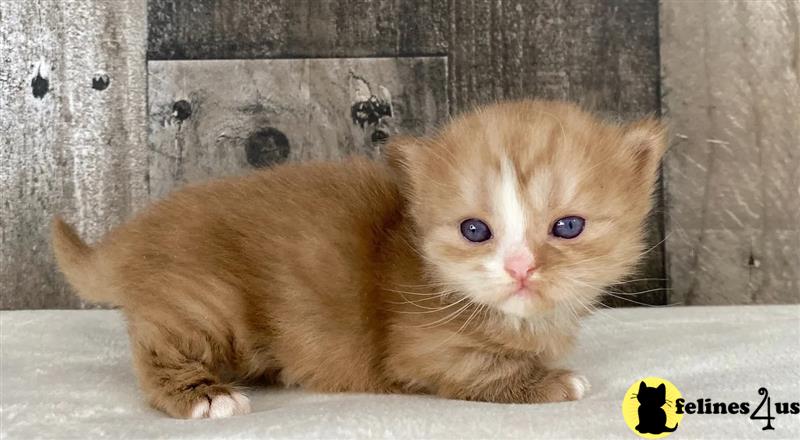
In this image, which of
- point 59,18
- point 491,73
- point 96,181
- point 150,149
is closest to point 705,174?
point 491,73

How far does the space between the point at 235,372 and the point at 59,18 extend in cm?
137

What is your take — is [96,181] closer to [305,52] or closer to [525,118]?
[305,52]

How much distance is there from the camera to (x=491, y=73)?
231 centimetres

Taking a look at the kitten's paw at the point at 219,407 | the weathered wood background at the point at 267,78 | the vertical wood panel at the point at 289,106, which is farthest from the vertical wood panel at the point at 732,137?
the kitten's paw at the point at 219,407

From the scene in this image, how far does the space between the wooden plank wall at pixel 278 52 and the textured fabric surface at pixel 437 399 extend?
17.7 inches

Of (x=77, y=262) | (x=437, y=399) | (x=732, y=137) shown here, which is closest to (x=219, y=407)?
(x=437, y=399)

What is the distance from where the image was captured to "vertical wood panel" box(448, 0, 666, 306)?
2312 millimetres

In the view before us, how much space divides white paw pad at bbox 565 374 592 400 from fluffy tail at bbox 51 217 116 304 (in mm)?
927

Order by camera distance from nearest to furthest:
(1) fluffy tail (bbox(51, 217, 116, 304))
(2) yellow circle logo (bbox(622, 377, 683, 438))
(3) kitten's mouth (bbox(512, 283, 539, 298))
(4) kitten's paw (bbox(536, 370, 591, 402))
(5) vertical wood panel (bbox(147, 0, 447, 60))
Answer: (2) yellow circle logo (bbox(622, 377, 683, 438)), (3) kitten's mouth (bbox(512, 283, 539, 298)), (4) kitten's paw (bbox(536, 370, 591, 402)), (1) fluffy tail (bbox(51, 217, 116, 304)), (5) vertical wood panel (bbox(147, 0, 447, 60))

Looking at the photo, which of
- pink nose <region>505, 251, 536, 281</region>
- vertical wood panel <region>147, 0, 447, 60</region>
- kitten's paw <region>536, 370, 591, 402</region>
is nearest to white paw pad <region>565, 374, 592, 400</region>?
kitten's paw <region>536, 370, 591, 402</region>

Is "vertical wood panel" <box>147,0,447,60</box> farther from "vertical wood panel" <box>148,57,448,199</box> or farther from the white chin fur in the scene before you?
the white chin fur

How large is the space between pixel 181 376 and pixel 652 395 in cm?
81

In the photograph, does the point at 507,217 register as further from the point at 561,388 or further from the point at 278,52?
the point at 278,52

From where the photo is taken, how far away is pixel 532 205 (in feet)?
4.28
